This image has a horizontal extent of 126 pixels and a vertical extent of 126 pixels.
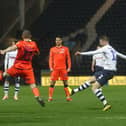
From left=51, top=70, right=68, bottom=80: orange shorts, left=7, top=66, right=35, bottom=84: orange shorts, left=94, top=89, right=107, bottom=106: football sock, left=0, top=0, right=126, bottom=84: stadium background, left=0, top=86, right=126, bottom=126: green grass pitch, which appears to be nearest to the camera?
left=0, top=86, right=126, bottom=126: green grass pitch

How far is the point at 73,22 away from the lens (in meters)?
34.8

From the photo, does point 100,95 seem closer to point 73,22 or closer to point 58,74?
point 58,74

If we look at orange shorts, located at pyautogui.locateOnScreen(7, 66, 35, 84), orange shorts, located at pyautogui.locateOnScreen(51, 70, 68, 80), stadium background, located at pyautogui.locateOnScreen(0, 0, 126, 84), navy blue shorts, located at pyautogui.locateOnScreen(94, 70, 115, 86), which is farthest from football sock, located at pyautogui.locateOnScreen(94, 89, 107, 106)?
stadium background, located at pyautogui.locateOnScreen(0, 0, 126, 84)

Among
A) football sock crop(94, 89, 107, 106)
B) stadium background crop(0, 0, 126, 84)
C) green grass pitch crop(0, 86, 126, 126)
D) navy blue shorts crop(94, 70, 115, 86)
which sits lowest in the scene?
green grass pitch crop(0, 86, 126, 126)

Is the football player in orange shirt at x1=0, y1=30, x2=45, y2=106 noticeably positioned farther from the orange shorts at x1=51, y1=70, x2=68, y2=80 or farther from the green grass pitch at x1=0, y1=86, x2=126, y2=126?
the orange shorts at x1=51, y1=70, x2=68, y2=80

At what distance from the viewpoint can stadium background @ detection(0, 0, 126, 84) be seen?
3431cm

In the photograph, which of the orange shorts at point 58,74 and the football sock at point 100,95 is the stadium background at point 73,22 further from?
the football sock at point 100,95

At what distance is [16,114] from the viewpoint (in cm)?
1475

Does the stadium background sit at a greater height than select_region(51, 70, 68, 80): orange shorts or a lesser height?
greater

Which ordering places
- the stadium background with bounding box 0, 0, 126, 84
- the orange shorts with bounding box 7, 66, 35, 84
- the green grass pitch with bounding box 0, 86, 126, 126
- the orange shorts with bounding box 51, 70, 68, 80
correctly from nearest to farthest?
the green grass pitch with bounding box 0, 86, 126, 126
the orange shorts with bounding box 7, 66, 35, 84
the orange shorts with bounding box 51, 70, 68, 80
the stadium background with bounding box 0, 0, 126, 84

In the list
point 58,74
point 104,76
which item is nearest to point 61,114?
point 104,76

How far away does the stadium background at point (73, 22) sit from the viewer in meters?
34.3

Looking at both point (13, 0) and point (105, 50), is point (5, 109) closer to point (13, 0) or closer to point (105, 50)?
point (105, 50)

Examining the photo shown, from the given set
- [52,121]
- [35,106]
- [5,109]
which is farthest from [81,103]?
[52,121]
